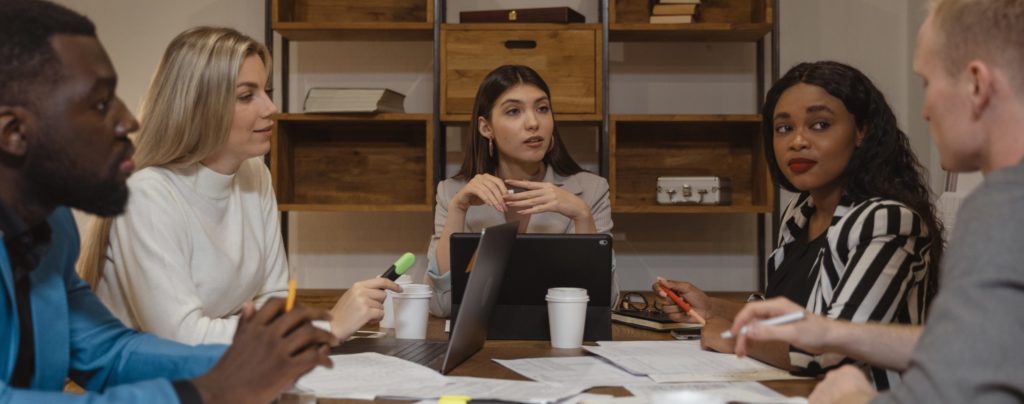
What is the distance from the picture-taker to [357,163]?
370 cm

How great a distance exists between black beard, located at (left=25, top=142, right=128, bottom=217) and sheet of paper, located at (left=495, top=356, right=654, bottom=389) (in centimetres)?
65

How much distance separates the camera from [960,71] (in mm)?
982

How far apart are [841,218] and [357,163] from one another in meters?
2.34

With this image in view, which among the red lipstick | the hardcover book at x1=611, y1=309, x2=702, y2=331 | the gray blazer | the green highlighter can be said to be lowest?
the hardcover book at x1=611, y1=309, x2=702, y2=331

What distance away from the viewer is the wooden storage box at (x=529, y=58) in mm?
3375

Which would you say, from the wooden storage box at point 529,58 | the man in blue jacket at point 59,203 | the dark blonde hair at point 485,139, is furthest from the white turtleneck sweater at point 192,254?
the wooden storage box at point 529,58

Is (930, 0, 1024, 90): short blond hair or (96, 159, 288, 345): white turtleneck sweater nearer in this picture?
(930, 0, 1024, 90): short blond hair

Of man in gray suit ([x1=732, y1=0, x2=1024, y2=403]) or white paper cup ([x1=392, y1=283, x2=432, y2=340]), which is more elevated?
man in gray suit ([x1=732, y1=0, x2=1024, y2=403])

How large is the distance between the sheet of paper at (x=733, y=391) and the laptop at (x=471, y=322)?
0.95ft

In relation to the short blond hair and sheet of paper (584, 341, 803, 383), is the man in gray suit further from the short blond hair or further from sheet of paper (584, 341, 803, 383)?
sheet of paper (584, 341, 803, 383)

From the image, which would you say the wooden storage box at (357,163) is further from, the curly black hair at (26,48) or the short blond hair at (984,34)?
the short blond hair at (984,34)

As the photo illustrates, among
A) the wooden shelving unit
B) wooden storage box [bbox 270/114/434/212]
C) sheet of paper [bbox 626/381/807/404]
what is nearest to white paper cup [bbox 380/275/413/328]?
sheet of paper [bbox 626/381/807/404]

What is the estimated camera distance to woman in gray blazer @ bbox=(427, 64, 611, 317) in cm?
238

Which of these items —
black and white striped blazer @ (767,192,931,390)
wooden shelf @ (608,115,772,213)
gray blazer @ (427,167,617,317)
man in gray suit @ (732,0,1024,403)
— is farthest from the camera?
wooden shelf @ (608,115,772,213)
